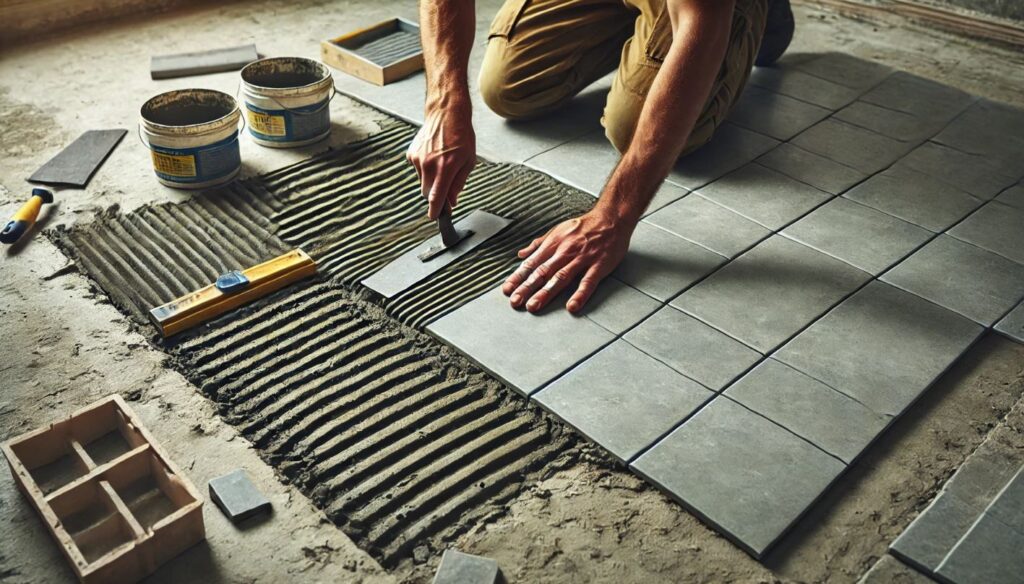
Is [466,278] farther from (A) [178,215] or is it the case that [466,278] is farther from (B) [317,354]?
(A) [178,215]

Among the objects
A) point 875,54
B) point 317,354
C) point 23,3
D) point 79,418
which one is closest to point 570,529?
point 317,354

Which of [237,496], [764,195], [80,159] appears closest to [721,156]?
[764,195]

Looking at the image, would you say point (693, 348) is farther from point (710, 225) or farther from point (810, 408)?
point (710, 225)

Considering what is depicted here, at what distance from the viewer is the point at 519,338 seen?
217 centimetres

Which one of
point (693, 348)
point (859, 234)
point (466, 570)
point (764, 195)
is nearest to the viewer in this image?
point (466, 570)

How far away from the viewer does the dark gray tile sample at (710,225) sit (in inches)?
100

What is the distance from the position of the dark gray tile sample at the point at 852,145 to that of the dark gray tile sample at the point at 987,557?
152cm

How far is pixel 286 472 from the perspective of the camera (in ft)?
5.96

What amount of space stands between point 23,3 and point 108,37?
336 millimetres

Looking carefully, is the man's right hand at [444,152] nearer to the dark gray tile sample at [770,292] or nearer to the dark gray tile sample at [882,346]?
the dark gray tile sample at [770,292]

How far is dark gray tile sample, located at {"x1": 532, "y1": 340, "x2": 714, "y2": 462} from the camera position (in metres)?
1.90

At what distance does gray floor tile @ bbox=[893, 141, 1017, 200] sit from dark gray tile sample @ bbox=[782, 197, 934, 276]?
0.37m

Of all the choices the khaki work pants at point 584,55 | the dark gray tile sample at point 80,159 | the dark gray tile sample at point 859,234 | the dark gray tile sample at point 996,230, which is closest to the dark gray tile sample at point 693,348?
the dark gray tile sample at point 859,234

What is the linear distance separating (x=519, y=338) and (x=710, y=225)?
31.6 inches
